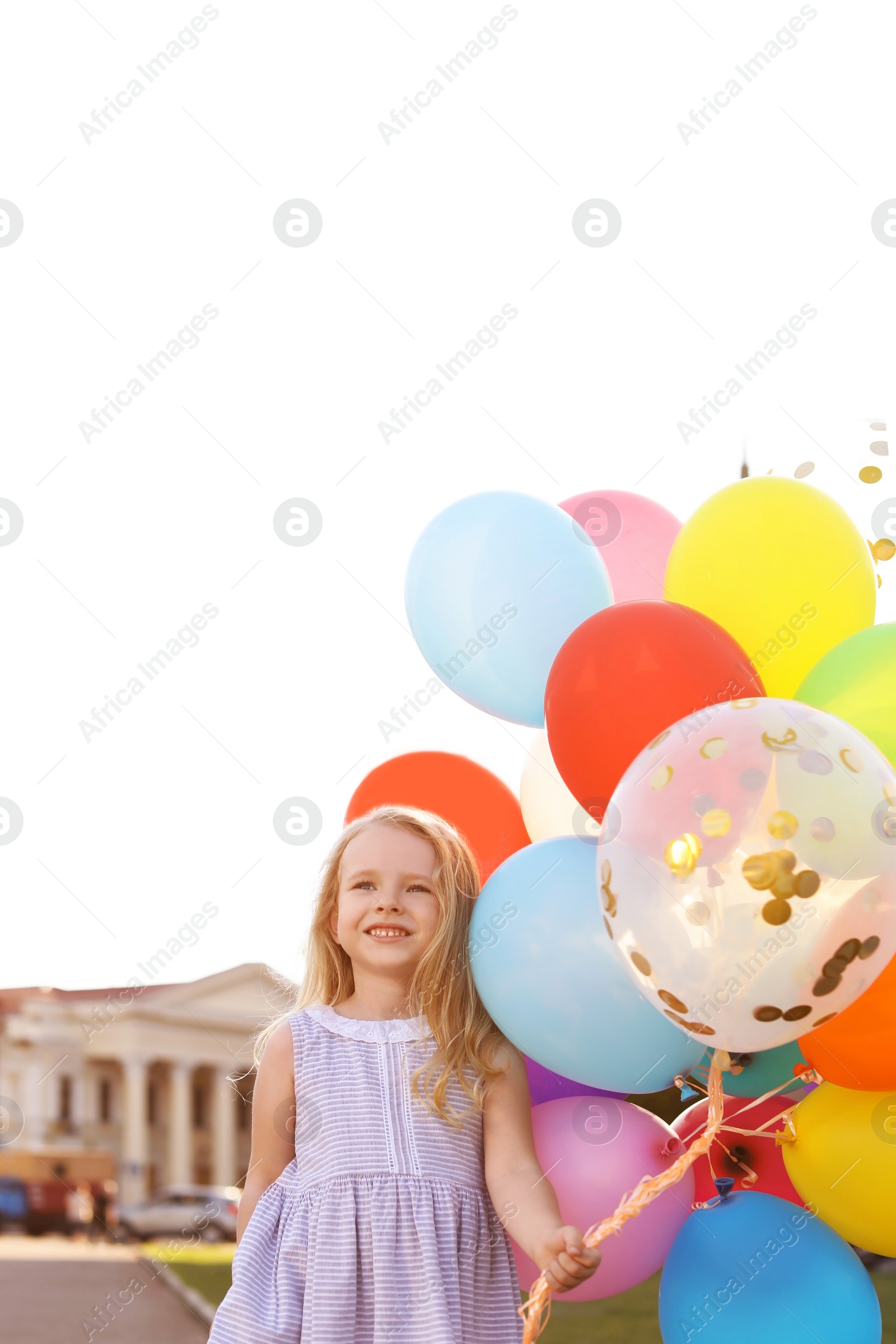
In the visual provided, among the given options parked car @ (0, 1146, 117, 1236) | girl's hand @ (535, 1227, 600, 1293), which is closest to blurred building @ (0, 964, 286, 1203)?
parked car @ (0, 1146, 117, 1236)

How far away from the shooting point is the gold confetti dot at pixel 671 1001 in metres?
2.03

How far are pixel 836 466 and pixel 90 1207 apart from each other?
22.8 metres

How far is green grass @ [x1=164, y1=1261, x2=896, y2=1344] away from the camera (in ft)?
25.2

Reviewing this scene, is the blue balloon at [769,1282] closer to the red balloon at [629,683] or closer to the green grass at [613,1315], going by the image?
the red balloon at [629,683]

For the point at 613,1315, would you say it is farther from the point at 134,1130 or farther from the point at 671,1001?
the point at 134,1130

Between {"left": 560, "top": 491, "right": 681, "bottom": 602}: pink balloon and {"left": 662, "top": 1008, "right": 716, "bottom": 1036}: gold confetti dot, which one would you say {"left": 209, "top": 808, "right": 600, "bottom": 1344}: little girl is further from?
{"left": 560, "top": 491, "right": 681, "bottom": 602}: pink balloon

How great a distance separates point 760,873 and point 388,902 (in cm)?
84

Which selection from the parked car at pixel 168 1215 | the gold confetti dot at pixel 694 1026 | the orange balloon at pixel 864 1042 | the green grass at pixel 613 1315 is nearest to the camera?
the gold confetti dot at pixel 694 1026

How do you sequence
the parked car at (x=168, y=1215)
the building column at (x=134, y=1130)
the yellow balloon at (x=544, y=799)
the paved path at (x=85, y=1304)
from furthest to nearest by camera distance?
the building column at (x=134, y=1130) → the parked car at (x=168, y=1215) → the paved path at (x=85, y=1304) → the yellow balloon at (x=544, y=799)

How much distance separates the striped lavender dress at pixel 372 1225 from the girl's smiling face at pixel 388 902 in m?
0.14

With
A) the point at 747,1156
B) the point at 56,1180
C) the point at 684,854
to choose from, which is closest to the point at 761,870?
the point at 684,854

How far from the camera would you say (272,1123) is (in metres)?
2.50

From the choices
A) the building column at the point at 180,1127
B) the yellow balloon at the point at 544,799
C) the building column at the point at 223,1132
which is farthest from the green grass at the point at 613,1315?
the building column at the point at 223,1132

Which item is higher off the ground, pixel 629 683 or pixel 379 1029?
pixel 629 683
